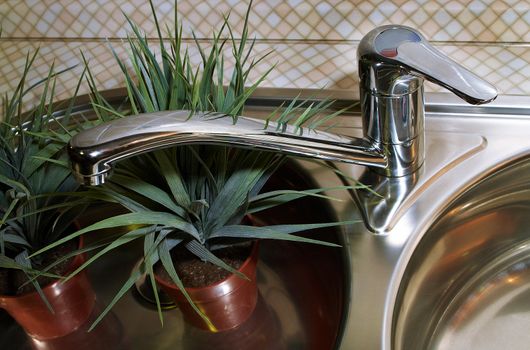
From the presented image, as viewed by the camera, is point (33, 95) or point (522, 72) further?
point (33, 95)

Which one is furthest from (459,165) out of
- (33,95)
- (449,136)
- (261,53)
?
(33,95)

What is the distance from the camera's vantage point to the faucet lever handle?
0.42 m

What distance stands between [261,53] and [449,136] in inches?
10.0

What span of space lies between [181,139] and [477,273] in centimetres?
37

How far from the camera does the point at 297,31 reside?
739mm

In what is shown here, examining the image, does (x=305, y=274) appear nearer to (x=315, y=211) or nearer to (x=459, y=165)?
(x=315, y=211)

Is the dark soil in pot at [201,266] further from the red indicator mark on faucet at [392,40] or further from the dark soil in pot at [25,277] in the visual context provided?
the red indicator mark on faucet at [392,40]

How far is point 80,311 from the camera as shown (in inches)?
24.6

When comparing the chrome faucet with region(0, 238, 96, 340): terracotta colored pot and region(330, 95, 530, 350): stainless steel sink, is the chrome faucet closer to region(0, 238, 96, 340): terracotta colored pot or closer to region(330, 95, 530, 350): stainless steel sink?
region(330, 95, 530, 350): stainless steel sink

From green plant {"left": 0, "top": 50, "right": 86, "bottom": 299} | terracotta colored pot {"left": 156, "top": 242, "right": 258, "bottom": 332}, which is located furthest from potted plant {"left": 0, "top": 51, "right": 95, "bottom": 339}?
terracotta colored pot {"left": 156, "top": 242, "right": 258, "bottom": 332}

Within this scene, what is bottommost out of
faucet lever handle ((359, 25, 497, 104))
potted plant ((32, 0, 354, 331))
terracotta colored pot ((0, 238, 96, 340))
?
terracotta colored pot ((0, 238, 96, 340))

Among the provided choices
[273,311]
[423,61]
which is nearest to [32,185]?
[273,311]

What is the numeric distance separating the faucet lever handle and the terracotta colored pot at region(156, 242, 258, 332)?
209mm

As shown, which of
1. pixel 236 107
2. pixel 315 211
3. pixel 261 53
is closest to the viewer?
pixel 236 107
